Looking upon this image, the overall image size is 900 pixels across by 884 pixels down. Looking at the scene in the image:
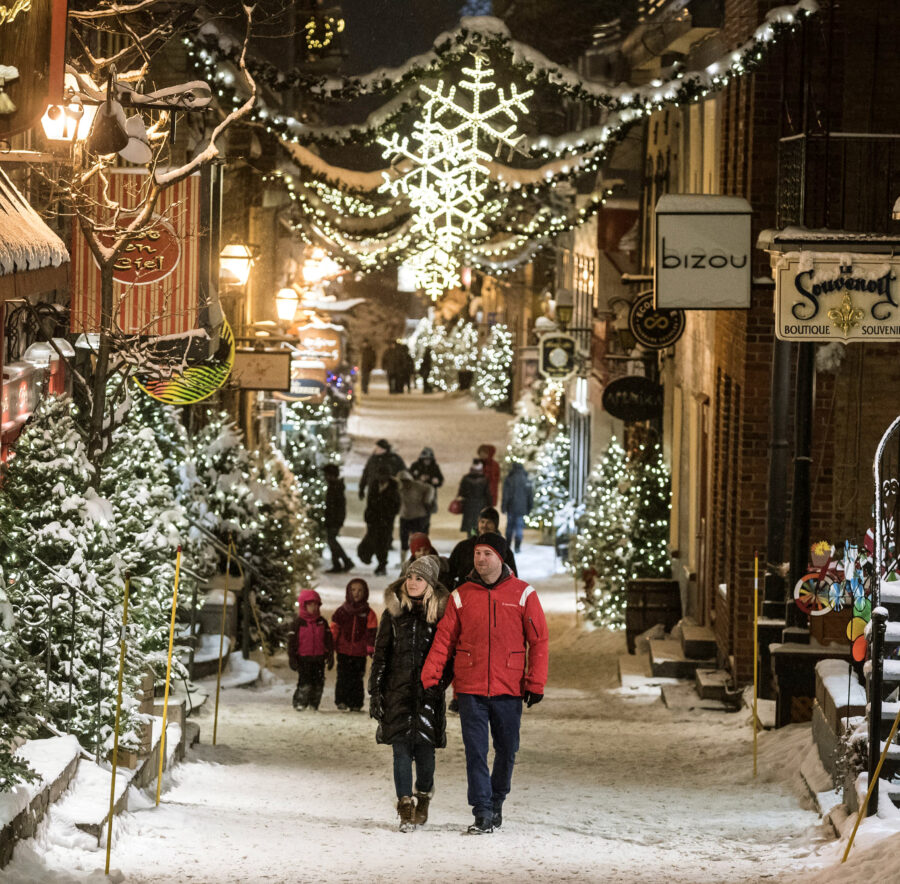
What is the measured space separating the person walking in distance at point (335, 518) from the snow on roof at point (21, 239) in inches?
557

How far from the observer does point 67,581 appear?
9125mm

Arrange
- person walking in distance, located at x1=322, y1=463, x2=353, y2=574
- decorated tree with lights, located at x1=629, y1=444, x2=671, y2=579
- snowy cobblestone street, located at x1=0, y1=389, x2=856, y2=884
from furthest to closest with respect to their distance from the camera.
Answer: person walking in distance, located at x1=322, y1=463, x2=353, y2=574 < decorated tree with lights, located at x1=629, y1=444, x2=671, y2=579 < snowy cobblestone street, located at x1=0, y1=389, x2=856, y2=884

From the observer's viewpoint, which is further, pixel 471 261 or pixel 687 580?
pixel 471 261

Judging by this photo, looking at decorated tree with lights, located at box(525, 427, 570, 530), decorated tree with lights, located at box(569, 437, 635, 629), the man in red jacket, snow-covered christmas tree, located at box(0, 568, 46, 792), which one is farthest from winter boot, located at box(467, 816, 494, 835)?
decorated tree with lights, located at box(525, 427, 570, 530)

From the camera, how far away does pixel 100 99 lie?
34.4 ft

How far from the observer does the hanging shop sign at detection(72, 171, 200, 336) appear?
1278 cm

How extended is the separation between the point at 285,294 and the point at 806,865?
16247mm

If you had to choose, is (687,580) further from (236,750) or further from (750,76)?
(236,750)

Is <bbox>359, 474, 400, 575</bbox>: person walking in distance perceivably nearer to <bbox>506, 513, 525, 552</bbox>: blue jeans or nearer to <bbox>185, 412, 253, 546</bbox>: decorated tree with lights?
<bbox>506, 513, 525, 552</bbox>: blue jeans

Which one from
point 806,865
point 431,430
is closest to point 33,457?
point 806,865

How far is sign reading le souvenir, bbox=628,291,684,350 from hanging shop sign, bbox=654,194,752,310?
5.21m

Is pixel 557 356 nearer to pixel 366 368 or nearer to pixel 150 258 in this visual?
pixel 150 258

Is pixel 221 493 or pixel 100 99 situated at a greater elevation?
pixel 100 99

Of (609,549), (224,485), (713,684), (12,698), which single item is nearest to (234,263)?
(224,485)
